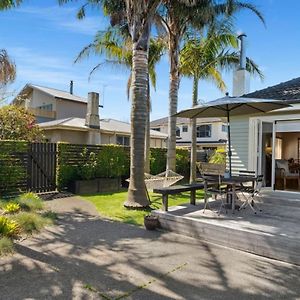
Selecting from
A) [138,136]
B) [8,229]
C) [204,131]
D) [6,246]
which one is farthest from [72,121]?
[204,131]

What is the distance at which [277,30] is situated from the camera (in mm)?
14469

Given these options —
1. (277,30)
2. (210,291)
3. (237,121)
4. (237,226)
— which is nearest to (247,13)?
(277,30)

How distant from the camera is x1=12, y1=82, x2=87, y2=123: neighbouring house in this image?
94.1 ft

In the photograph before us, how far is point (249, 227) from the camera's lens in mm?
6605

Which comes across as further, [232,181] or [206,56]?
[206,56]

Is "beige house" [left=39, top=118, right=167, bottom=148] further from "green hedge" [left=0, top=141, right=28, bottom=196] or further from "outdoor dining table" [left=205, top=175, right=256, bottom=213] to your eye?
"outdoor dining table" [left=205, top=175, right=256, bottom=213]

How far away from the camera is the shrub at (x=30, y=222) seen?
7.20 meters

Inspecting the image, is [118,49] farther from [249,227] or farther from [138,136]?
[249,227]

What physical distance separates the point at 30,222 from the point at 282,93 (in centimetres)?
881

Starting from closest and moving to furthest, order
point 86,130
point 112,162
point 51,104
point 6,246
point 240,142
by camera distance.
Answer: point 6,246, point 240,142, point 112,162, point 86,130, point 51,104

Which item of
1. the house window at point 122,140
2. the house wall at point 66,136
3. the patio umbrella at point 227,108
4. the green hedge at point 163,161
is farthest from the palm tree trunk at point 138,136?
the house window at point 122,140

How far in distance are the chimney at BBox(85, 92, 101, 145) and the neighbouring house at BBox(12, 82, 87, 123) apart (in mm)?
7227

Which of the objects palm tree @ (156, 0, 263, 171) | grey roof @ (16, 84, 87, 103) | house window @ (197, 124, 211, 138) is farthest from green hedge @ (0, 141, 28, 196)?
house window @ (197, 124, 211, 138)

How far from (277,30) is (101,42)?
8659 millimetres
